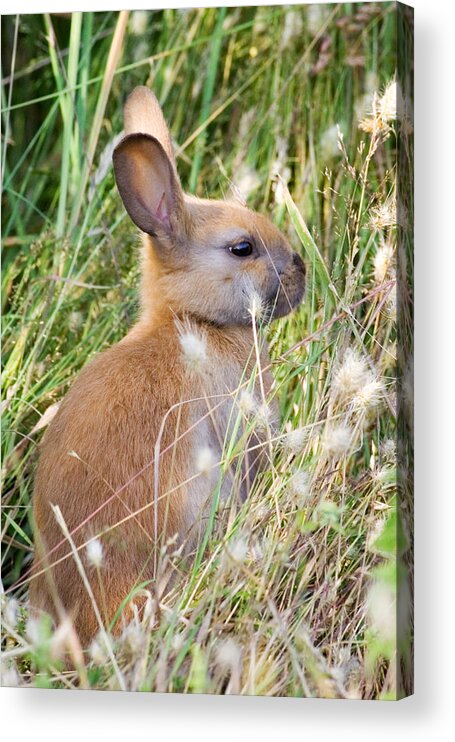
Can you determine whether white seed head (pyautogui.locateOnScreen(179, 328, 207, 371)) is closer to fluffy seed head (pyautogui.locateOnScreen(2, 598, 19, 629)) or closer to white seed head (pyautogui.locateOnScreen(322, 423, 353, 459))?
white seed head (pyautogui.locateOnScreen(322, 423, 353, 459))

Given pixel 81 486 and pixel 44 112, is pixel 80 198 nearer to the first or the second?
pixel 44 112

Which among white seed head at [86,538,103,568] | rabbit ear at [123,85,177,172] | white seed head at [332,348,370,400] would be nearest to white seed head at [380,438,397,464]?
white seed head at [332,348,370,400]

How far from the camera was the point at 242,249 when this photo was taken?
4.18 meters

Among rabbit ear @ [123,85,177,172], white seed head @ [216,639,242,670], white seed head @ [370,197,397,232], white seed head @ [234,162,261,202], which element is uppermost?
rabbit ear @ [123,85,177,172]

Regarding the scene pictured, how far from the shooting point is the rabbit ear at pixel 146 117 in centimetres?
427

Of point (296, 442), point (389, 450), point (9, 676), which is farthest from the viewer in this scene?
point (9, 676)

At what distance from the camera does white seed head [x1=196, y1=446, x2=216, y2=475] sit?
4039 mm

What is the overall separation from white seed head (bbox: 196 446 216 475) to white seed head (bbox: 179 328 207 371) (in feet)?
0.77

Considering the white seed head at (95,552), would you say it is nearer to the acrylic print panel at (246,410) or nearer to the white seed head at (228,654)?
the acrylic print panel at (246,410)

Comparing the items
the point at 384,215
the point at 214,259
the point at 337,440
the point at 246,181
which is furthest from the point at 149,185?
the point at 337,440

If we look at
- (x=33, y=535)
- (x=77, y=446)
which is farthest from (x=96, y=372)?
(x=33, y=535)

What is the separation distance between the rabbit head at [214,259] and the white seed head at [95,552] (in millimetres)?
700

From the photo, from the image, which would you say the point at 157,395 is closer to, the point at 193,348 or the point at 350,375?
the point at 193,348

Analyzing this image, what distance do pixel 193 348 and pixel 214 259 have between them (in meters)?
0.26
